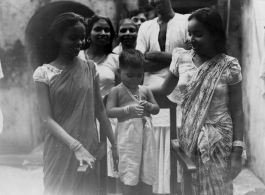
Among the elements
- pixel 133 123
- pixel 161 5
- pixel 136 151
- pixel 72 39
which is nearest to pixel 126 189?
pixel 136 151

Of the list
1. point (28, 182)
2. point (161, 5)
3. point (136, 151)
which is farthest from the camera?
point (28, 182)

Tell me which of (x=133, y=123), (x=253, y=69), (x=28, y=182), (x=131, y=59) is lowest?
(x=28, y=182)

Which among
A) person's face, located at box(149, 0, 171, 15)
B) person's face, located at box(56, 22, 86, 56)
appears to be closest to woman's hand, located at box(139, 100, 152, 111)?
person's face, located at box(56, 22, 86, 56)

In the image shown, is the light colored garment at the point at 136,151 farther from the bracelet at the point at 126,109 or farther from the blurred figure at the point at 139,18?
the blurred figure at the point at 139,18

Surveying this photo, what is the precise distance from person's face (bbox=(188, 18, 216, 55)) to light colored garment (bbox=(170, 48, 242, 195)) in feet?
0.23

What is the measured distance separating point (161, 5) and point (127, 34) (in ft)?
0.96

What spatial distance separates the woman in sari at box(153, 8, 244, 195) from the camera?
1971 mm

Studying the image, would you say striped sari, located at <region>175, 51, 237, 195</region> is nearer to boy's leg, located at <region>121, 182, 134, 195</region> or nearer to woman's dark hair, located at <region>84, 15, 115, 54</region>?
boy's leg, located at <region>121, 182, 134, 195</region>

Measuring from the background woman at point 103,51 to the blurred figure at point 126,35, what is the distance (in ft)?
0.17

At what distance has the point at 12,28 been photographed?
2215 millimetres

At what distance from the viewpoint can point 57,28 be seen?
2012mm

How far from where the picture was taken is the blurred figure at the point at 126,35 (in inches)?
85.7

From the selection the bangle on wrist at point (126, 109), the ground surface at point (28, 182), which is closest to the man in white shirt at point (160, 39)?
the bangle on wrist at point (126, 109)

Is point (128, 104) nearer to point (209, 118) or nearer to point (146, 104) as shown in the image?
point (146, 104)
